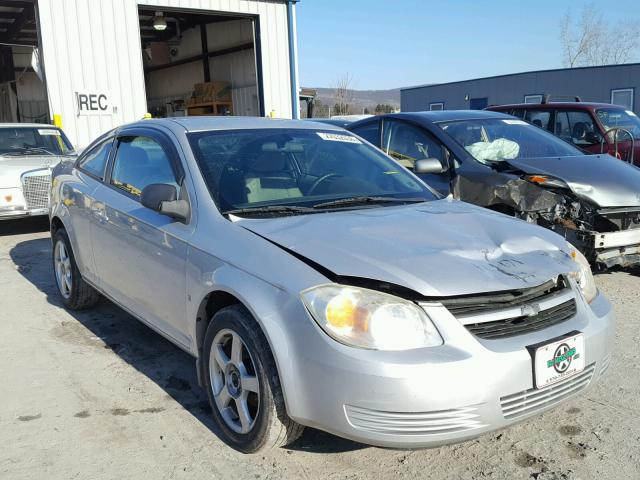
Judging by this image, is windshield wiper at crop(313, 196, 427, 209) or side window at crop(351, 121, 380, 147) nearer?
windshield wiper at crop(313, 196, 427, 209)

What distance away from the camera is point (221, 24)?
808 inches

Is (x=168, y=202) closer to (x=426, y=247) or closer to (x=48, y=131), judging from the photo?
(x=426, y=247)

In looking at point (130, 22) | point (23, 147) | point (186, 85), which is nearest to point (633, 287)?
point (23, 147)

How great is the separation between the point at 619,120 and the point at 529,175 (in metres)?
5.27

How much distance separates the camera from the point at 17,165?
8445 mm

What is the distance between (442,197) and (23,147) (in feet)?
25.2

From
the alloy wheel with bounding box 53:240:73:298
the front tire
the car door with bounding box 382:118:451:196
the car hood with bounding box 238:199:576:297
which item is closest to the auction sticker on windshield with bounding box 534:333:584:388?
the car hood with bounding box 238:199:576:297

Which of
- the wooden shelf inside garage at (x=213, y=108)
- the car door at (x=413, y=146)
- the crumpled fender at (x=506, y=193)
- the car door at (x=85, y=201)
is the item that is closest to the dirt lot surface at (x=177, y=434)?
the car door at (x=85, y=201)

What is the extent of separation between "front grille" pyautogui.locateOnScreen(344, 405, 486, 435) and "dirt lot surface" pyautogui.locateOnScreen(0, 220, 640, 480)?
1.54ft

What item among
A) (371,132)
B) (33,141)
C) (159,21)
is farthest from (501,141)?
(159,21)

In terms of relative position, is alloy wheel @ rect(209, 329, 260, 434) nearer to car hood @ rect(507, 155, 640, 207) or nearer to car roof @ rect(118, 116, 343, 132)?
car roof @ rect(118, 116, 343, 132)

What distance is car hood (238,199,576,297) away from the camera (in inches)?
97.0

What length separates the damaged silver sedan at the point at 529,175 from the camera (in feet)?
17.0

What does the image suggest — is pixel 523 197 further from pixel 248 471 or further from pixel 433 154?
pixel 248 471
